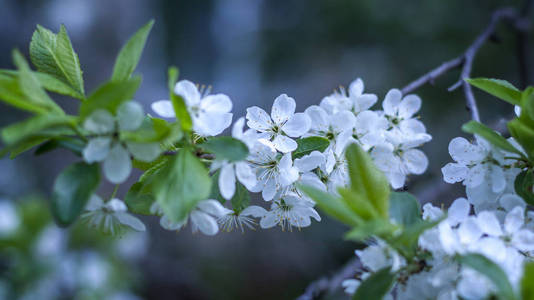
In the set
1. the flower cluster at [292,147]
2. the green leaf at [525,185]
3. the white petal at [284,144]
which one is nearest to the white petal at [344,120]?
the flower cluster at [292,147]

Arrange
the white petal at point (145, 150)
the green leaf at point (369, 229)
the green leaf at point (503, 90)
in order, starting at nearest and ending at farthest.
Answer: the green leaf at point (369, 229), the white petal at point (145, 150), the green leaf at point (503, 90)

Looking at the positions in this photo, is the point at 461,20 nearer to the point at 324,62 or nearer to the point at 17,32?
Answer: the point at 324,62

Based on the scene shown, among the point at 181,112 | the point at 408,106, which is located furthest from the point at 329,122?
the point at 181,112

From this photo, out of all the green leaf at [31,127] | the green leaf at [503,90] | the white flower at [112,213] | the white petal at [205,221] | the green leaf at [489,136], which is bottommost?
the white flower at [112,213]

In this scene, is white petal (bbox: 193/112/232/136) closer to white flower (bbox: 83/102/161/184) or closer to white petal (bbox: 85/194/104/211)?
white flower (bbox: 83/102/161/184)

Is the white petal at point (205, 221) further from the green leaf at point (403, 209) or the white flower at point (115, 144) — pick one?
the green leaf at point (403, 209)

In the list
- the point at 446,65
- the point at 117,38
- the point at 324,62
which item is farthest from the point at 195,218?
the point at 324,62

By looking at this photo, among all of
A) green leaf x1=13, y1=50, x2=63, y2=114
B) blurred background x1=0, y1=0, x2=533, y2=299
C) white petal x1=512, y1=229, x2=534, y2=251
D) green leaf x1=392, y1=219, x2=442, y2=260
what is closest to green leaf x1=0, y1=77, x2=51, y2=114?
green leaf x1=13, y1=50, x2=63, y2=114
